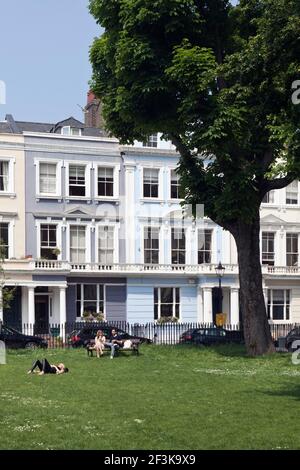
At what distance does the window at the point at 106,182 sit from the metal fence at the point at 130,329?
888cm

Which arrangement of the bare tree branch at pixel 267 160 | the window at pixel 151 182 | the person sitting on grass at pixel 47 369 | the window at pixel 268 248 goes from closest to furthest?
the person sitting on grass at pixel 47 369 < the bare tree branch at pixel 267 160 < the window at pixel 151 182 < the window at pixel 268 248

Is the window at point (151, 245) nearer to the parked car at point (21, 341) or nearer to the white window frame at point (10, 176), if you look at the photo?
the white window frame at point (10, 176)

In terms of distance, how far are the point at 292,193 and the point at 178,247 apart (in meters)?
9.79

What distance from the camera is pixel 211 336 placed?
42125mm

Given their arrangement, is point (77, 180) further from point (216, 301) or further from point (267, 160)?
point (267, 160)

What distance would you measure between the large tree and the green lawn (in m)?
5.32

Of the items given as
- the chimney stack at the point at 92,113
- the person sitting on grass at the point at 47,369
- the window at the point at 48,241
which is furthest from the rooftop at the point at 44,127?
the person sitting on grass at the point at 47,369

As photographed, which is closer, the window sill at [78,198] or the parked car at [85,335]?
the parked car at [85,335]

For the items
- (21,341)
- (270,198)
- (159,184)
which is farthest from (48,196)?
(270,198)

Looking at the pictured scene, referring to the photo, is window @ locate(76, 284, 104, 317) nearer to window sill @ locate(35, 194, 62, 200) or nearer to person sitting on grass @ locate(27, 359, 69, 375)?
window sill @ locate(35, 194, 62, 200)

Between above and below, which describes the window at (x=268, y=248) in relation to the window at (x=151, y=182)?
below

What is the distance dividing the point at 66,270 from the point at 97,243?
394 cm

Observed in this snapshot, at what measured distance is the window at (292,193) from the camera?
58094mm

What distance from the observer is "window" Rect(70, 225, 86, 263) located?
5294 cm
